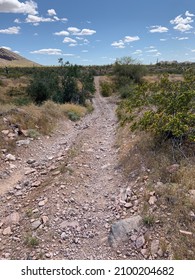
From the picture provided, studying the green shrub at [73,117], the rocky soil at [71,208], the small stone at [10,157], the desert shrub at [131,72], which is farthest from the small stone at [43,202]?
the desert shrub at [131,72]

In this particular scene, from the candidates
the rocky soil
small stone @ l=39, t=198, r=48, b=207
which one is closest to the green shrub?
the rocky soil

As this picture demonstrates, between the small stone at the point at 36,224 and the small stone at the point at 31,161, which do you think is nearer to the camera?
the small stone at the point at 36,224

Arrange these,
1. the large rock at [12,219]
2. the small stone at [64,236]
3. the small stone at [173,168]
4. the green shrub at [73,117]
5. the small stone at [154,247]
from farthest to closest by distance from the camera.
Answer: the green shrub at [73,117] < the small stone at [173,168] < the large rock at [12,219] < the small stone at [64,236] < the small stone at [154,247]

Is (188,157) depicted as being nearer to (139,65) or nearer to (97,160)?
(97,160)

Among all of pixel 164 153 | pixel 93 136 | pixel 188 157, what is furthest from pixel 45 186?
pixel 93 136

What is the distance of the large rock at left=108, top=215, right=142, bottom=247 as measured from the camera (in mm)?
4461

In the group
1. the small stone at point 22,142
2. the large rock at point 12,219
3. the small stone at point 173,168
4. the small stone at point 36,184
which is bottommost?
the large rock at point 12,219

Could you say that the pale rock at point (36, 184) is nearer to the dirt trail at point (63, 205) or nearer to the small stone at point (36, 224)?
the dirt trail at point (63, 205)

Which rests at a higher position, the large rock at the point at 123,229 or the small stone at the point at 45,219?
the large rock at the point at 123,229

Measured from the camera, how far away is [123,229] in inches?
183

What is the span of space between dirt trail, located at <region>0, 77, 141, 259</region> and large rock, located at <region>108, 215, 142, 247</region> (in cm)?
13

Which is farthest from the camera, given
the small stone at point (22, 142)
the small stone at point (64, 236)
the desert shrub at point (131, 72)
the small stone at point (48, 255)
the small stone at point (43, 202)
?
the desert shrub at point (131, 72)

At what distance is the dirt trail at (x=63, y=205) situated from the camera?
14.6ft

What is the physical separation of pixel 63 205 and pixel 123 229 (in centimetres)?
152
